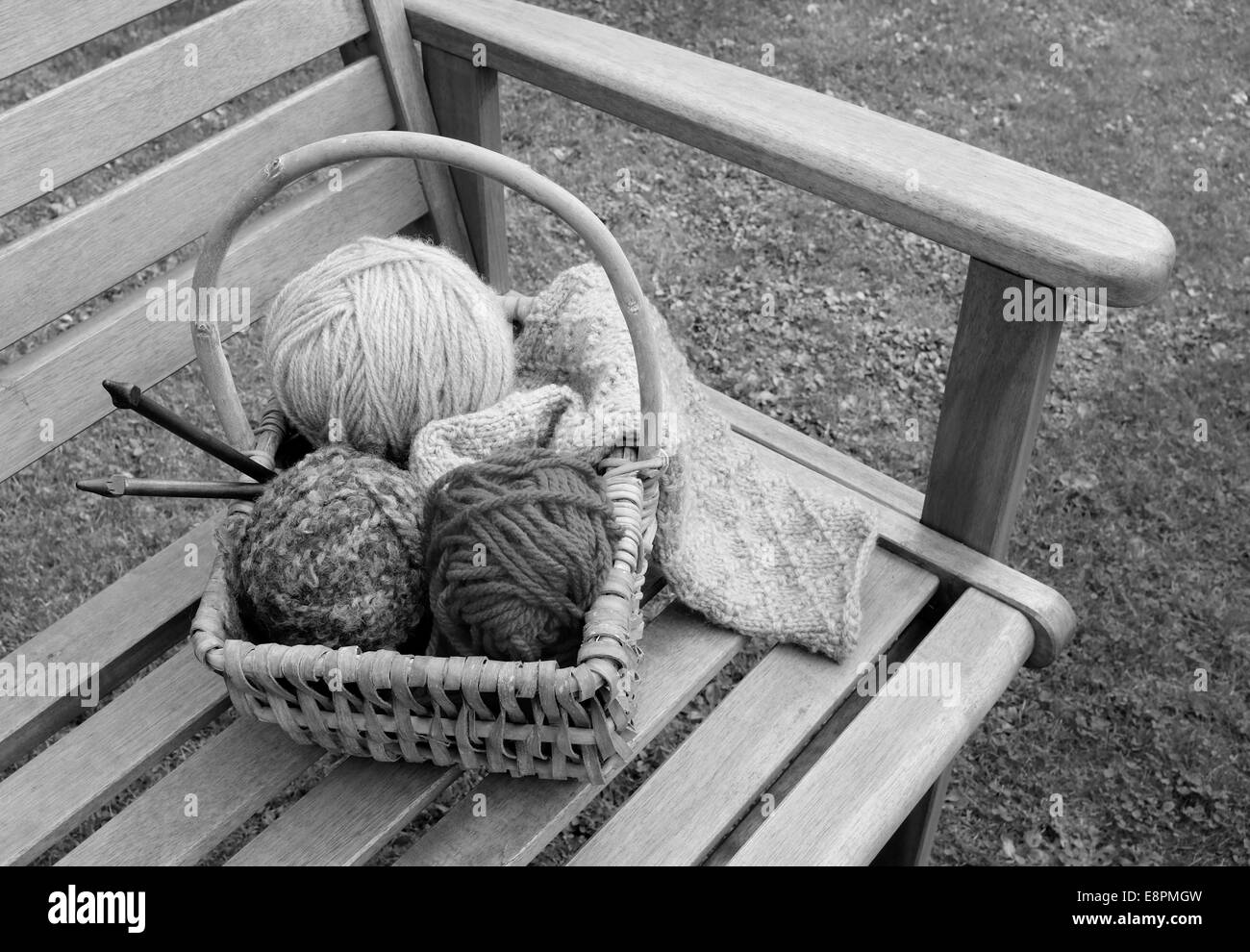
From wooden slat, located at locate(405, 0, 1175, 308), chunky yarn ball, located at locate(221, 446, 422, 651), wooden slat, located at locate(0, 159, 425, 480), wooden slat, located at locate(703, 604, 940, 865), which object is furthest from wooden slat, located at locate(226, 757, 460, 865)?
wooden slat, located at locate(405, 0, 1175, 308)

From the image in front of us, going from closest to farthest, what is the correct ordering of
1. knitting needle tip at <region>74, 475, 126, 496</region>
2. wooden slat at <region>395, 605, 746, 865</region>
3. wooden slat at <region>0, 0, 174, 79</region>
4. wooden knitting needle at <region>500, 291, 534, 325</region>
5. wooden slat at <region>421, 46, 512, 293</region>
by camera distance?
knitting needle tip at <region>74, 475, 126, 496</region>, wooden slat at <region>395, 605, 746, 865</region>, wooden slat at <region>0, 0, 174, 79</region>, wooden knitting needle at <region>500, 291, 534, 325</region>, wooden slat at <region>421, 46, 512, 293</region>

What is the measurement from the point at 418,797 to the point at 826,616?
407 millimetres

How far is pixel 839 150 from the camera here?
101 cm

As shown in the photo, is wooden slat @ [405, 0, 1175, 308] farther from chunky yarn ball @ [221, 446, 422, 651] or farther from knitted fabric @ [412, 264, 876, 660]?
chunky yarn ball @ [221, 446, 422, 651]

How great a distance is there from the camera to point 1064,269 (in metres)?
0.90

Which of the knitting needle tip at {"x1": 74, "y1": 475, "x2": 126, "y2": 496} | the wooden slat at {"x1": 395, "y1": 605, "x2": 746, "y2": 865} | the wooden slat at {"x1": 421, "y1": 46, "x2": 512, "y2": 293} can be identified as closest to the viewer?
the knitting needle tip at {"x1": 74, "y1": 475, "x2": 126, "y2": 496}

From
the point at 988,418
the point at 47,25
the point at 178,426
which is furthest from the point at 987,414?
the point at 47,25

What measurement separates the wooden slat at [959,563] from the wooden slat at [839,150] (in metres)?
0.33

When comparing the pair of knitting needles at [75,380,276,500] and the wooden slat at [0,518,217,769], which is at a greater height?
the pair of knitting needles at [75,380,276,500]

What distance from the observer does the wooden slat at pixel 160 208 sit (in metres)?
1.09

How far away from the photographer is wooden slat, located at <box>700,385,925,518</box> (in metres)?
1.23

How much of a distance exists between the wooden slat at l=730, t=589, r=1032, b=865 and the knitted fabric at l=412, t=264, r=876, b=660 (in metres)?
0.09
